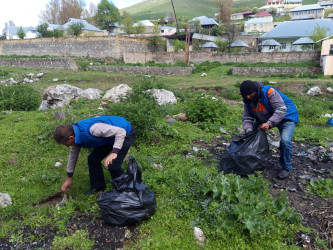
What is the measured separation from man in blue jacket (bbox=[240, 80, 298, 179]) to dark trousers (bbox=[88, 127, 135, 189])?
171cm

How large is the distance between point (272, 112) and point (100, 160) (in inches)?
97.5

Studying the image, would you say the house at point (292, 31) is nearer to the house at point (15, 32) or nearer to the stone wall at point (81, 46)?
the stone wall at point (81, 46)

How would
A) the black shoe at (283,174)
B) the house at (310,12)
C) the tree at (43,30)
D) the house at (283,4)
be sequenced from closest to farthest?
the black shoe at (283,174) < the tree at (43,30) < the house at (310,12) < the house at (283,4)

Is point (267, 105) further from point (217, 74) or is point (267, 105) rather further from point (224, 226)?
point (217, 74)

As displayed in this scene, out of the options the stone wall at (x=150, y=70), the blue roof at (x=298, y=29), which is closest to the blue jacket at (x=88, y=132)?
the stone wall at (x=150, y=70)

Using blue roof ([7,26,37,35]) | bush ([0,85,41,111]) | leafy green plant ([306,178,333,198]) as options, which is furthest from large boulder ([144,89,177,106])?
blue roof ([7,26,37,35])

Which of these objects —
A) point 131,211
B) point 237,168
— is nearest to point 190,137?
point 237,168

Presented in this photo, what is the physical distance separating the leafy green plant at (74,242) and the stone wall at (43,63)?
19538 mm

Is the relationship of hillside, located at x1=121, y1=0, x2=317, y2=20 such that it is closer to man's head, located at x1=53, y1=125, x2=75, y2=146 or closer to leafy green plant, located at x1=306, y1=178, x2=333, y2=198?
leafy green plant, located at x1=306, y1=178, x2=333, y2=198

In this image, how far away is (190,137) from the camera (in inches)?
209

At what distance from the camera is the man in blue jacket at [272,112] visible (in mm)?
3410

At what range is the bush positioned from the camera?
760 cm

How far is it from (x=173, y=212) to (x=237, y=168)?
3.79 feet

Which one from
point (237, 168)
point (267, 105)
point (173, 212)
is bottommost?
point (173, 212)
